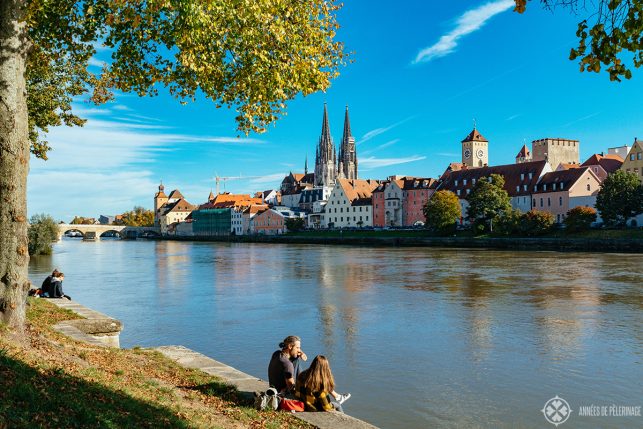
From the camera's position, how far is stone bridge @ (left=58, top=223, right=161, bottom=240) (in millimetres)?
153375

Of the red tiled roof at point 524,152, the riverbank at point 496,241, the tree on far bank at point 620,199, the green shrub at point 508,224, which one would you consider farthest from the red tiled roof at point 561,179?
the red tiled roof at point 524,152

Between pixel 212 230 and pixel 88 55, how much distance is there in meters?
158

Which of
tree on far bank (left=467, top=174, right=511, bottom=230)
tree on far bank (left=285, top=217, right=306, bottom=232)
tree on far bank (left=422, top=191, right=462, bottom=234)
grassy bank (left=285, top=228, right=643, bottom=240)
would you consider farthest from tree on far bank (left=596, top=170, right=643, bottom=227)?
tree on far bank (left=285, top=217, right=306, bottom=232)

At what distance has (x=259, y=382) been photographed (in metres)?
9.20

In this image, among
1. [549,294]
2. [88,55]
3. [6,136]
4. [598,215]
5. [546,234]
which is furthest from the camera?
[598,215]

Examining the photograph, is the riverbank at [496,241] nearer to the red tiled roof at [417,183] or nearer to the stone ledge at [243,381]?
the red tiled roof at [417,183]

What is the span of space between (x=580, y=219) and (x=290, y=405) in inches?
2590

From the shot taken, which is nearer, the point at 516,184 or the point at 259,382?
the point at 259,382

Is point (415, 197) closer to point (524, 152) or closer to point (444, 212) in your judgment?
point (444, 212)

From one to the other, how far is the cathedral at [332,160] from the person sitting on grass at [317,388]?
6640 inches

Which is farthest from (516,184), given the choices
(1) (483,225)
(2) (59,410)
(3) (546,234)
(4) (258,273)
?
(2) (59,410)

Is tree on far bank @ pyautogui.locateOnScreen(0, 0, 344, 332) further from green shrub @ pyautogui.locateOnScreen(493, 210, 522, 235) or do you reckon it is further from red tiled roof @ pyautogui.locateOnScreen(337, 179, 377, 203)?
red tiled roof @ pyautogui.locateOnScreen(337, 179, 377, 203)

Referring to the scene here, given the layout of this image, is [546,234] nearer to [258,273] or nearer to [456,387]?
[258,273]

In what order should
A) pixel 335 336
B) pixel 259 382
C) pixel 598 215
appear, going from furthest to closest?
pixel 598 215 < pixel 335 336 < pixel 259 382
